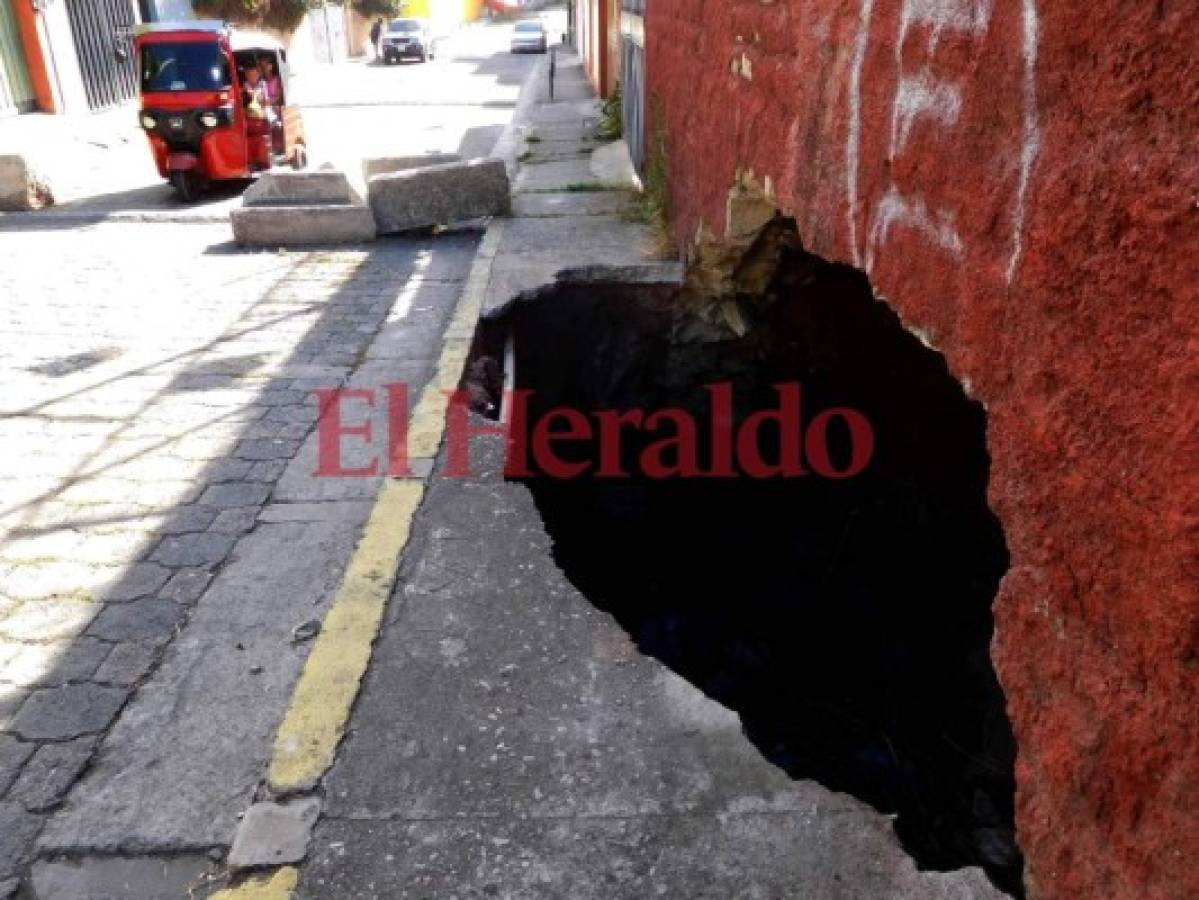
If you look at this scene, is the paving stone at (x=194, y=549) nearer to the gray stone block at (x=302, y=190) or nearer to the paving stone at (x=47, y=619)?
the paving stone at (x=47, y=619)

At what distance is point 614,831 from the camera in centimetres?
252

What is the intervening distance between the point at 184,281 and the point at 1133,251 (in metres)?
7.89

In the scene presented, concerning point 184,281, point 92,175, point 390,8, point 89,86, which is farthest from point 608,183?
point 390,8

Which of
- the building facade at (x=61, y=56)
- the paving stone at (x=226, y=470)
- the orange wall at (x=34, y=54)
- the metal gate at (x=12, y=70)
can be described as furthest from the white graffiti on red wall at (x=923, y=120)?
the orange wall at (x=34, y=54)

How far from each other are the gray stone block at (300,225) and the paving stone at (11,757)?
6.88 m

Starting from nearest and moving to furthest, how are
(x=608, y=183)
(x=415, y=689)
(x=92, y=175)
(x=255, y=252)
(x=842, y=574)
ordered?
(x=415, y=689)
(x=842, y=574)
(x=255, y=252)
(x=608, y=183)
(x=92, y=175)

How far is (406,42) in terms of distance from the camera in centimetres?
3419

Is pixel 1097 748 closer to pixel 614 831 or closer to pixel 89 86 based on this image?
pixel 614 831

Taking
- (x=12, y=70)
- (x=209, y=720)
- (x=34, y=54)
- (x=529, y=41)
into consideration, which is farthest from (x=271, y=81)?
(x=529, y=41)

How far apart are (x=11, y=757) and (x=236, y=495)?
1.73 metres

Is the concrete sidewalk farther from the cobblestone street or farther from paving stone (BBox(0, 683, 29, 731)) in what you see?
paving stone (BBox(0, 683, 29, 731))

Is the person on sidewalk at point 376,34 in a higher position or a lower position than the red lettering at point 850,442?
higher

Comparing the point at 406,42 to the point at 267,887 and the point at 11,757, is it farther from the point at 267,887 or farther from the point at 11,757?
the point at 267,887

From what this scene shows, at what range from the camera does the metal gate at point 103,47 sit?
716 inches
